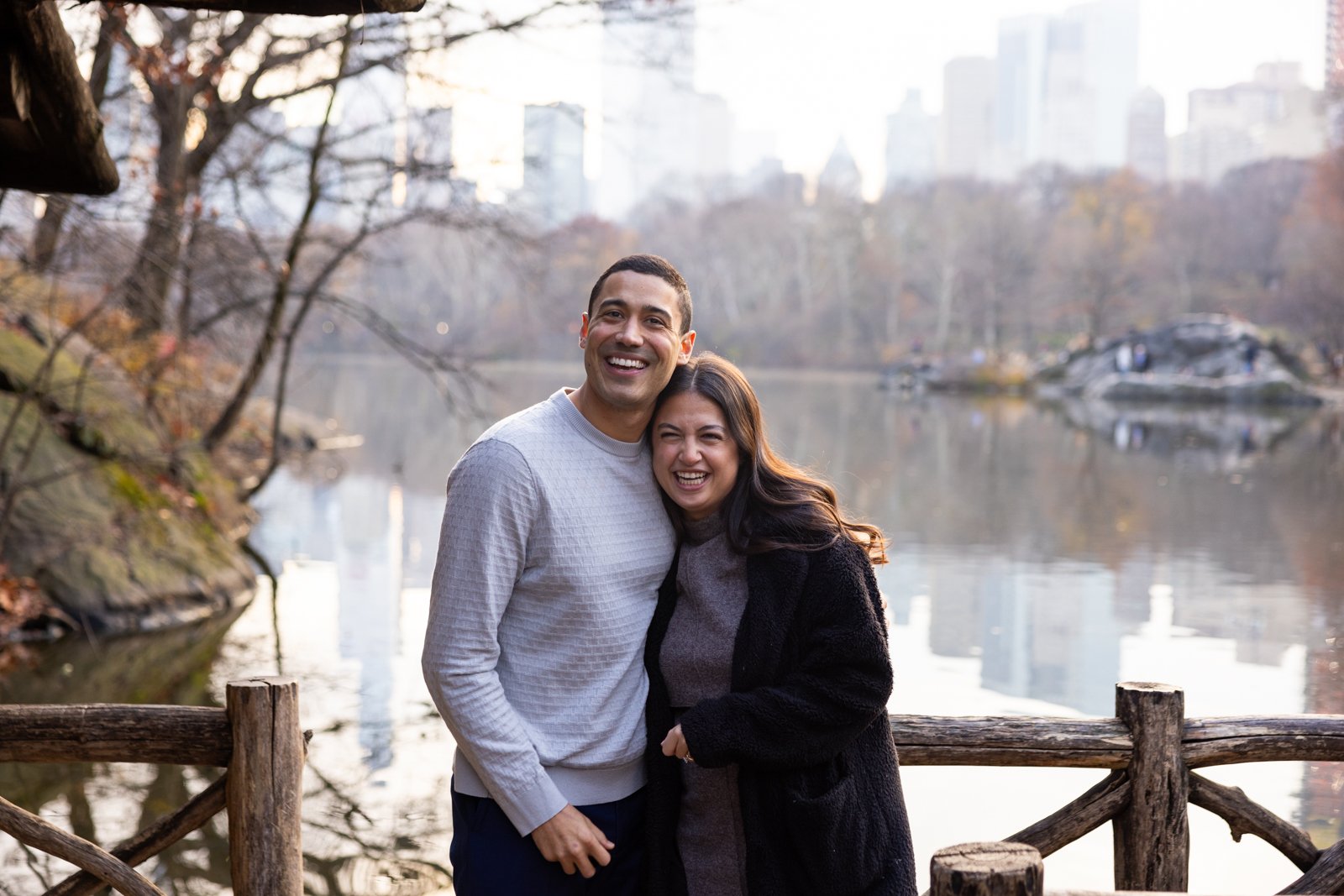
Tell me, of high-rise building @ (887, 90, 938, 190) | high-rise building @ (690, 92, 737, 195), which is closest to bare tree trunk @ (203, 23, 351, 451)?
high-rise building @ (690, 92, 737, 195)

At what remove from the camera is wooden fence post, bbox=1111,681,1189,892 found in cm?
371

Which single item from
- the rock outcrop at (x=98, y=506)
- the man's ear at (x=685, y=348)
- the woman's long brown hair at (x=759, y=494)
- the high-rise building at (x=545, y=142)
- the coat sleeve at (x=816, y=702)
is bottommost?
the rock outcrop at (x=98, y=506)

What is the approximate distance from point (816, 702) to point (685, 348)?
2.93 feet

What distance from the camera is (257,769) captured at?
3.44 meters

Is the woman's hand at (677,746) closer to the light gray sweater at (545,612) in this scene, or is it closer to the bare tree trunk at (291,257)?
the light gray sweater at (545,612)

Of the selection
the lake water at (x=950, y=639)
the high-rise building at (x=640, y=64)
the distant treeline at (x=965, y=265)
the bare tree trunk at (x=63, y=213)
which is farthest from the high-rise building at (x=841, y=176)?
the bare tree trunk at (x=63, y=213)

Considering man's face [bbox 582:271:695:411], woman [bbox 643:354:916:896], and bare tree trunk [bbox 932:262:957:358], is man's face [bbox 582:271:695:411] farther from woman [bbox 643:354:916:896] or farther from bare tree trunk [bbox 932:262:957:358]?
bare tree trunk [bbox 932:262:957:358]

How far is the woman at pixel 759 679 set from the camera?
2.76 metres

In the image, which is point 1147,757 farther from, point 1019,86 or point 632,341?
point 1019,86

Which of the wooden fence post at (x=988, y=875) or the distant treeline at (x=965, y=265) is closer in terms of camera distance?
the wooden fence post at (x=988, y=875)

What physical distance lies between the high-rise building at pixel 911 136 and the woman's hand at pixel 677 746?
127 m

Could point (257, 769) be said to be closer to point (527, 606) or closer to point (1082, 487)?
point (527, 606)

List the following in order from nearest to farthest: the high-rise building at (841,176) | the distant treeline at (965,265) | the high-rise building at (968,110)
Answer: the distant treeline at (965,265), the high-rise building at (841,176), the high-rise building at (968,110)

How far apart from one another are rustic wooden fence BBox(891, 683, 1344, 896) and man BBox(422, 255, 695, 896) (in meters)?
1.03
